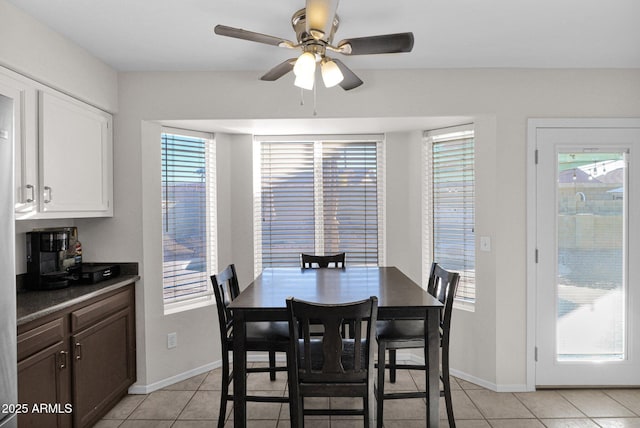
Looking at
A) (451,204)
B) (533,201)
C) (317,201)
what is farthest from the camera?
(317,201)

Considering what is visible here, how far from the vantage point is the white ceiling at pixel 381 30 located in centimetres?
219

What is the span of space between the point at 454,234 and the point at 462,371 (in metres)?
1.15

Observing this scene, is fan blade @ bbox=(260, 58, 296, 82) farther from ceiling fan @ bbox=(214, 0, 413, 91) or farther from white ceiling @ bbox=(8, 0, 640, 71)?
white ceiling @ bbox=(8, 0, 640, 71)

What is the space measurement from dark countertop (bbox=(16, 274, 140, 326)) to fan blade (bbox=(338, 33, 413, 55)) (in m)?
1.99

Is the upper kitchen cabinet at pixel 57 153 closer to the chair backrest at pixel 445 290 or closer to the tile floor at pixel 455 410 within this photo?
the tile floor at pixel 455 410

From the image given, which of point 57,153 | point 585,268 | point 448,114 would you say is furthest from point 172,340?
point 585,268

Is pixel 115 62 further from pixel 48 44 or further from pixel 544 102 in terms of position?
pixel 544 102

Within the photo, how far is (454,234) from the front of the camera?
3.54 meters

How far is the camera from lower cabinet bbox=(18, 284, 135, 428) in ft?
6.47

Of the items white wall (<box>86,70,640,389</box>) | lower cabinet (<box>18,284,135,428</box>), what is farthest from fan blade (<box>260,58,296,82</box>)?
lower cabinet (<box>18,284,135,428</box>)

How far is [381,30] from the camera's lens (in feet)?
8.10

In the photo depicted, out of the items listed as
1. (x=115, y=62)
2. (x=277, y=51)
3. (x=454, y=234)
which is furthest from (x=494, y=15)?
(x=115, y=62)

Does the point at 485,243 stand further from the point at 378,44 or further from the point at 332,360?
the point at 378,44

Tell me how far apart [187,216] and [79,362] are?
1.45m
